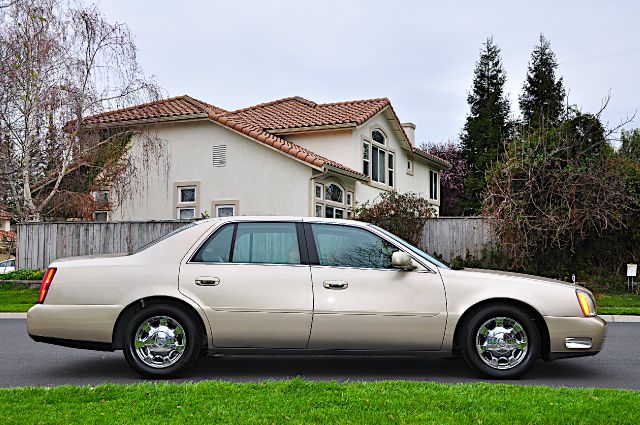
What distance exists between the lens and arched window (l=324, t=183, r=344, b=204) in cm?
2636

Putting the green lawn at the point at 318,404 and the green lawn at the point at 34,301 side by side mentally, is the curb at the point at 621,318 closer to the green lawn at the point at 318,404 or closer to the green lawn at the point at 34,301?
the green lawn at the point at 34,301

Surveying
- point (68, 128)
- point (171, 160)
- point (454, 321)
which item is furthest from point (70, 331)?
point (171, 160)

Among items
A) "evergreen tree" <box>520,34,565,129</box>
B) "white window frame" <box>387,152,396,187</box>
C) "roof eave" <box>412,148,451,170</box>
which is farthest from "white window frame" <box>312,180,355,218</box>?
"evergreen tree" <box>520,34,565,129</box>

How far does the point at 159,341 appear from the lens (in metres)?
7.66

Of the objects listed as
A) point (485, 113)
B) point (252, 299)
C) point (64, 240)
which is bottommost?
point (252, 299)

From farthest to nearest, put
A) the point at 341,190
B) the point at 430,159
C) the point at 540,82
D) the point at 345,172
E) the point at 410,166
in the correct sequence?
the point at 540,82 → the point at 430,159 → the point at 410,166 → the point at 341,190 → the point at 345,172

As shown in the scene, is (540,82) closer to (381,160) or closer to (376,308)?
(381,160)

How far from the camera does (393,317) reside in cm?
768

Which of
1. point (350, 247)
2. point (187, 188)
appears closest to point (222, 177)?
point (187, 188)

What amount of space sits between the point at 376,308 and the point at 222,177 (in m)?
19.2

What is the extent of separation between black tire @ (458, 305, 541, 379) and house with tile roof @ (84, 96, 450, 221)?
1686 centimetres

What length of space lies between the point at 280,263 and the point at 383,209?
13169 mm

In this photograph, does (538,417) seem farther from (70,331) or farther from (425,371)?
(70,331)

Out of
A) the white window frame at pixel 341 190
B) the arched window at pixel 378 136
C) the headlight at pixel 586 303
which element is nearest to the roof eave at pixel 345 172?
the white window frame at pixel 341 190
